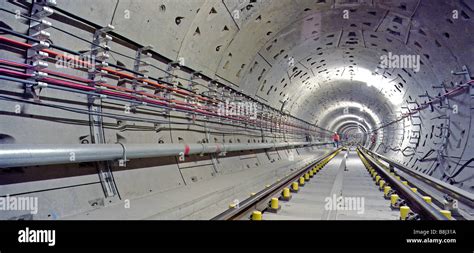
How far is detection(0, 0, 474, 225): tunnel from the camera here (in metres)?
3.66

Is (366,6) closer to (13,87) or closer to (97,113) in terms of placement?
(97,113)

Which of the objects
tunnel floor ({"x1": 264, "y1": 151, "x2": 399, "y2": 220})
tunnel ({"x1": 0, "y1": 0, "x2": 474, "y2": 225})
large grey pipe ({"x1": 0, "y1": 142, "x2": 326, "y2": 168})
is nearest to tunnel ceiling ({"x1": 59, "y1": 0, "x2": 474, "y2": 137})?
tunnel ({"x1": 0, "y1": 0, "x2": 474, "y2": 225})

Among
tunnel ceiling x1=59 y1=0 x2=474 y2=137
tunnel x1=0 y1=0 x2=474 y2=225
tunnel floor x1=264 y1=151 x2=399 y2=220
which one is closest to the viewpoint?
tunnel x1=0 y1=0 x2=474 y2=225

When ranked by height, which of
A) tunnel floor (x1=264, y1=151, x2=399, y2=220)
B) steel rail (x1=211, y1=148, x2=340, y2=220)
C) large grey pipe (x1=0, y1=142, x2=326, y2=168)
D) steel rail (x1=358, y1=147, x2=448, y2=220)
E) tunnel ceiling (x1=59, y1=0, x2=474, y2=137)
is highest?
tunnel ceiling (x1=59, y1=0, x2=474, y2=137)

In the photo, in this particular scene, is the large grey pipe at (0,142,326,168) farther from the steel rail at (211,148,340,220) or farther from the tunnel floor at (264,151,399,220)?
the tunnel floor at (264,151,399,220)

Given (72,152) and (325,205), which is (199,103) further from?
(72,152)

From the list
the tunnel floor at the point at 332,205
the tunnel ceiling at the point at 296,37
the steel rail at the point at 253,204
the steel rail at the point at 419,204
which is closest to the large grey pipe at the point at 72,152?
the steel rail at the point at 253,204

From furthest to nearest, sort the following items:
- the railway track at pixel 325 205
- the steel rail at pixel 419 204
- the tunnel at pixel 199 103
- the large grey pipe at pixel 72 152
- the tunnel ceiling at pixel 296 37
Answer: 1. the tunnel ceiling at pixel 296 37
2. the railway track at pixel 325 205
3. the steel rail at pixel 419 204
4. the tunnel at pixel 199 103
5. the large grey pipe at pixel 72 152

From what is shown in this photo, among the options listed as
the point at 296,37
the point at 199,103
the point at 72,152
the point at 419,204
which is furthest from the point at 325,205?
the point at 296,37

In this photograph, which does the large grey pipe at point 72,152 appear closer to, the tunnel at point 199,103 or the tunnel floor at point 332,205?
the tunnel at point 199,103

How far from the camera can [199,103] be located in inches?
292

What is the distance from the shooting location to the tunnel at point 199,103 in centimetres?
366
